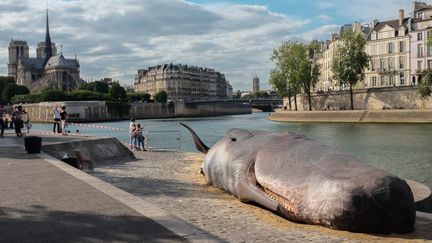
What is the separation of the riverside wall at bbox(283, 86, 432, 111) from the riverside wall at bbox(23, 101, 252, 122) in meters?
63.9

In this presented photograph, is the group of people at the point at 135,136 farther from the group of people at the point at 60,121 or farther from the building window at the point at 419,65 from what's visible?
the building window at the point at 419,65

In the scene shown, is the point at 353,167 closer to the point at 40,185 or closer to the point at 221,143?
the point at 221,143

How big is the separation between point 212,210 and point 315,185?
11.3ft

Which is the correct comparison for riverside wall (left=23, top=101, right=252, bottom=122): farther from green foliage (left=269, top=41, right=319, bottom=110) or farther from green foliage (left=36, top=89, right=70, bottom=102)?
green foliage (left=269, top=41, right=319, bottom=110)

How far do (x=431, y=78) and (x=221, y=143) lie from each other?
68.6m

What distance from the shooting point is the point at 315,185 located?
1056 cm

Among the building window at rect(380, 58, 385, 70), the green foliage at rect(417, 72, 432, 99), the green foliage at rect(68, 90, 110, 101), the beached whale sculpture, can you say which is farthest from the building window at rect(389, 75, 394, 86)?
the green foliage at rect(68, 90, 110, 101)

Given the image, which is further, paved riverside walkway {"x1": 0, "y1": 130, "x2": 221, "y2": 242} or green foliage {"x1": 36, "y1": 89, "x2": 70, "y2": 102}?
green foliage {"x1": 36, "y1": 89, "x2": 70, "y2": 102}

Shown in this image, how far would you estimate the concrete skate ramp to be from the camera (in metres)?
25.3

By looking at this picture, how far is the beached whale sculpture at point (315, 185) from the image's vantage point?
9586 mm

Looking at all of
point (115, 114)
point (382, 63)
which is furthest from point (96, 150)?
point (115, 114)

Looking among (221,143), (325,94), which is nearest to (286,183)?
(221,143)

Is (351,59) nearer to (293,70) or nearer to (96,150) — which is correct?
(293,70)

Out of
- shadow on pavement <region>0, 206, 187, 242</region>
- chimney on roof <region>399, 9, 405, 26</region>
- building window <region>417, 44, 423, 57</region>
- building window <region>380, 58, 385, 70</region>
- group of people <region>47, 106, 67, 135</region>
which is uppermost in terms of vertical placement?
chimney on roof <region>399, 9, 405, 26</region>
